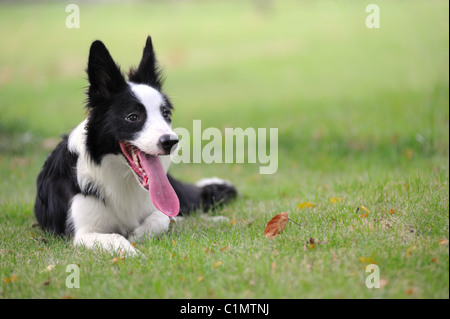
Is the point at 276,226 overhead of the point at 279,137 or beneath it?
beneath

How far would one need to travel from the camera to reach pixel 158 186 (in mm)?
4336

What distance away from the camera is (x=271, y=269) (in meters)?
3.51

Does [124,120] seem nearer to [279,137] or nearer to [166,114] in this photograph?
[166,114]

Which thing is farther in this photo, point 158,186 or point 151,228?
point 151,228

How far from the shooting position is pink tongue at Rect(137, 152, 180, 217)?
431 centimetres

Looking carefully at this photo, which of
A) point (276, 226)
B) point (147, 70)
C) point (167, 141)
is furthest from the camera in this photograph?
point (147, 70)

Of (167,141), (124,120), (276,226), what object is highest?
(124,120)

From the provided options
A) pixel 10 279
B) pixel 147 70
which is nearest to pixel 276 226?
pixel 147 70

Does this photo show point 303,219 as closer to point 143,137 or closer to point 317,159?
point 143,137

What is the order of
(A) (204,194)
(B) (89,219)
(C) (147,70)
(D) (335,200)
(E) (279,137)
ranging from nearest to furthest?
(B) (89,219) → (C) (147,70) → (D) (335,200) → (A) (204,194) → (E) (279,137)

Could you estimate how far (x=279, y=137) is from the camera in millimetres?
9727

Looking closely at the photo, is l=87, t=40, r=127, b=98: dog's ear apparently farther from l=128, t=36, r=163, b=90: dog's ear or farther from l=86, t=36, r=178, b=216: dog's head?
l=128, t=36, r=163, b=90: dog's ear

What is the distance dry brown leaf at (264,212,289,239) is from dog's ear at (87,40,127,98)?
1.89 m

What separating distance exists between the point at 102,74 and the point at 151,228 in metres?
1.53
